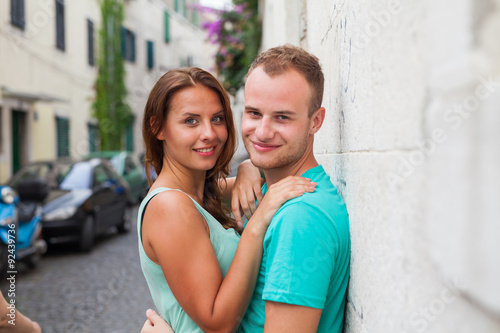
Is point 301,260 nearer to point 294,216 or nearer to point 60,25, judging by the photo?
point 294,216

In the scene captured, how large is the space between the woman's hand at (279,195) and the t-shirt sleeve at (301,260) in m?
0.10

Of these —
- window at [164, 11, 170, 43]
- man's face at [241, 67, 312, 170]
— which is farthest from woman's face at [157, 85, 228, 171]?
window at [164, 11, 170, 43]

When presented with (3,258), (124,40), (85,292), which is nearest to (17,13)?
(3,258)

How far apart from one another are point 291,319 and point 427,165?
0.73 meters

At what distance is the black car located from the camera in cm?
790

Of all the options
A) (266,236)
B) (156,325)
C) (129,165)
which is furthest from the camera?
(129,165)

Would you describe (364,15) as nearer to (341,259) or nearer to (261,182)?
(341,259)

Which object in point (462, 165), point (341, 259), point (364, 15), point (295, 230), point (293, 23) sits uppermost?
point (293, 23)

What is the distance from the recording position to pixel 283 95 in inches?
71.2

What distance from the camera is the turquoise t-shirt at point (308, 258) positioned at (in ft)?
5.07

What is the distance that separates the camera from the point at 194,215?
6.35 feet

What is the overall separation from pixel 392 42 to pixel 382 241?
49 cm

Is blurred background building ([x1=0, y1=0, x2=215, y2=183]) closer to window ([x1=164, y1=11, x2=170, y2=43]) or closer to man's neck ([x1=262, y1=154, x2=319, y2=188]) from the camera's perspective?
window ([x1=164, y1=11, x2=170, y2=43])

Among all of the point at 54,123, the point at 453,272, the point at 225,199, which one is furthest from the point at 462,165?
the point at 54,123
